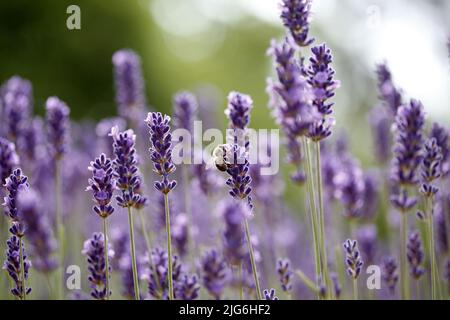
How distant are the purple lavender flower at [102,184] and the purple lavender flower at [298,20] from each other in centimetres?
91

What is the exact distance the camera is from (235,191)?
2234 millimetres

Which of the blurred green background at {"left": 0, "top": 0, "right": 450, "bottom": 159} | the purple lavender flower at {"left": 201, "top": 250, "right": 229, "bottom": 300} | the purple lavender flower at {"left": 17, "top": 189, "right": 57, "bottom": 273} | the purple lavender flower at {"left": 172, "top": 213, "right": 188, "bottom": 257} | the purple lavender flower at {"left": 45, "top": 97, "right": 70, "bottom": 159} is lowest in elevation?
the purple lavender flower at {"left": 201, "top": 250, "right": 229, "bottom": 300}

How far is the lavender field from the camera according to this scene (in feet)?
7.34

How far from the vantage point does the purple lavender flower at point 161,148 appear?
2.23 metres

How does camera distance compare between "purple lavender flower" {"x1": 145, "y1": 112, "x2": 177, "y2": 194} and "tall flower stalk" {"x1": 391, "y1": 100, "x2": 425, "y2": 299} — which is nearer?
"purple lavender flower" {"x1": 145, "y1": 112, "x2": 177, "y2": 194}

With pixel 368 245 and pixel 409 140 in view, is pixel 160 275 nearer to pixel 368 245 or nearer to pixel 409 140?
pixel 409 140

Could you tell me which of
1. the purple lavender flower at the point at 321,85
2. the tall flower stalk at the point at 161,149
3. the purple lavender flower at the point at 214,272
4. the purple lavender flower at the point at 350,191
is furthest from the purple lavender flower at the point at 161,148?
the purple lavender flower at the point at 350,191

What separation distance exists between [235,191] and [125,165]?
43 cm

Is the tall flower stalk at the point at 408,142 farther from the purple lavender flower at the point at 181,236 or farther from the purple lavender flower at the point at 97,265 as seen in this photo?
the purple lavender flower at the point at 97,265

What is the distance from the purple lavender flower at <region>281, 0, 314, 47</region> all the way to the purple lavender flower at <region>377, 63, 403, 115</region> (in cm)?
83

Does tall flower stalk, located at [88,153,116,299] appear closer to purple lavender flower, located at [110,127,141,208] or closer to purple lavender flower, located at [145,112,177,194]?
purple lavender flower, located at [110,127,141,208]

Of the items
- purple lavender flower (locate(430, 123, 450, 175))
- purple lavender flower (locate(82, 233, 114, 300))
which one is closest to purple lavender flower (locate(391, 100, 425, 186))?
purple lavender flower (locate(430, 123, 450, 175))

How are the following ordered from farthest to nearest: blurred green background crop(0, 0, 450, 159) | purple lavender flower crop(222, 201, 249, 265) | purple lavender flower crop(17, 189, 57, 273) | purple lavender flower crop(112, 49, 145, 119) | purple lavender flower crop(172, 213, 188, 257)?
blurred green background crop(0, 0, 450, 159), purple lavender flower crop(112, 49, 145, 119), purple lavender flower crop(172, 213, 188, 257), purple lavender flower crop(222, 201, 249, 265), purple lavender flower crop(17, 189, 57, 273)

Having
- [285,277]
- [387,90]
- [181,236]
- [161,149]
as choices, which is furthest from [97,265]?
[387,90]
